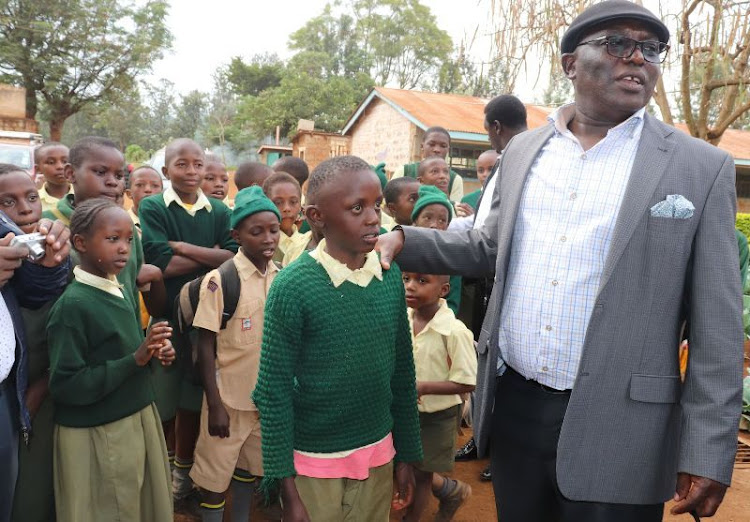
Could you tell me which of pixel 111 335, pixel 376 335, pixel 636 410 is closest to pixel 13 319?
pixel 111 335

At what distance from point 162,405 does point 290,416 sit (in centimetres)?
157

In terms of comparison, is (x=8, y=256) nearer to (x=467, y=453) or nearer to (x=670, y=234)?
(x=670, y=234)

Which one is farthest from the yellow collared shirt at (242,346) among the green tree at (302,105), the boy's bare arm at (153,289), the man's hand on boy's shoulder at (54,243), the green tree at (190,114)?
the green tree at (190,114)

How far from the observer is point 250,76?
1506 inches

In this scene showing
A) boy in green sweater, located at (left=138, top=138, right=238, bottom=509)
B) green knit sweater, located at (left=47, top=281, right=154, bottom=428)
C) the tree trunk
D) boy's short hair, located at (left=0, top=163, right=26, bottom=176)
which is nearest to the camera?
green knit sweater, located at (left=47, top=281, right=154, bottom=428)

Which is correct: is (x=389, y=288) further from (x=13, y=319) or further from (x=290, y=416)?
(x=13, y=319)

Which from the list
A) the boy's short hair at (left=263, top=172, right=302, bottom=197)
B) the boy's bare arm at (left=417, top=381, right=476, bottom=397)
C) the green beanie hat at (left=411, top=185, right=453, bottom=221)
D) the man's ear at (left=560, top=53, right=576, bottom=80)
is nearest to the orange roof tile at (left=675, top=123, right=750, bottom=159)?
the green beanie hat at (left=411, top=185, right=453, bottom=221)

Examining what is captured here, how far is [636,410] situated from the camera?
1.76 metres

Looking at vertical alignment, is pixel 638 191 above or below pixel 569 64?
below

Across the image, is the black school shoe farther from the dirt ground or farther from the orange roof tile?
the orange roof tile

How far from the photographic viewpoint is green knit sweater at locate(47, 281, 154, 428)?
2.23 meters

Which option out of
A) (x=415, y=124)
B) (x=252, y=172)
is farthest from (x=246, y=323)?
(x=415, y=124)

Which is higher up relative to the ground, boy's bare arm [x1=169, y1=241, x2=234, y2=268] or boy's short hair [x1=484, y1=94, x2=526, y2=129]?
boy's short hair [x1=484, y1=94, x2=526, y2=129]

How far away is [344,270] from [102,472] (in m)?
1.32
